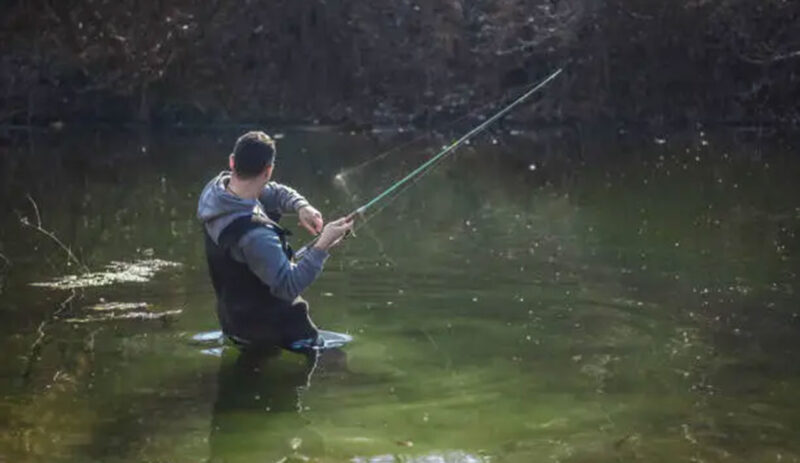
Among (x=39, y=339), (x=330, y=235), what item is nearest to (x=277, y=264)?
(x=330, y=235)

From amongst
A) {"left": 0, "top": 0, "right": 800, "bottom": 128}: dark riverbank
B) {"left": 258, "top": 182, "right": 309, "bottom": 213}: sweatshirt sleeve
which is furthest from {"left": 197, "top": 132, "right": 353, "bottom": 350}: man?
{"left": 0, "top": 0, "right": 800, "bottom": 128}: dark riverbank

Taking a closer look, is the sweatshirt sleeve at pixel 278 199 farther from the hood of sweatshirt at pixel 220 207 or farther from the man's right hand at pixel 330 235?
the man's right hand at pixel 330 235

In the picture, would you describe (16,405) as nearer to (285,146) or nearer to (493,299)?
(493,299)

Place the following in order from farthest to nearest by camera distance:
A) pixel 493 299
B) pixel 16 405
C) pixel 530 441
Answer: pixel 493 299, pixel 16 405, pixel 530 441

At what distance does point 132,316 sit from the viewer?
923cm

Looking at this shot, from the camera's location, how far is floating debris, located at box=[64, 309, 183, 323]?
9.10m

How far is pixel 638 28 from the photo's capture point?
33906 millimetres

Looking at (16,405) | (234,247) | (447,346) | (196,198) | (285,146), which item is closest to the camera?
(16,405)

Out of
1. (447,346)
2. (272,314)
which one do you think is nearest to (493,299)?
(447,346)

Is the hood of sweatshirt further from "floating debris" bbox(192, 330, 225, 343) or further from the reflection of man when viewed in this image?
"floating debris" bbox(192, 330, 225, 343)

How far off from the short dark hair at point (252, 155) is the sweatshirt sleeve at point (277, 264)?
0.34m

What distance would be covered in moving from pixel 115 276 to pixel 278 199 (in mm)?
3003

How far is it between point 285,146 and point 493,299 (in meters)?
17.8

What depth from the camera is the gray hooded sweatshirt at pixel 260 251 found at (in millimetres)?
7441
